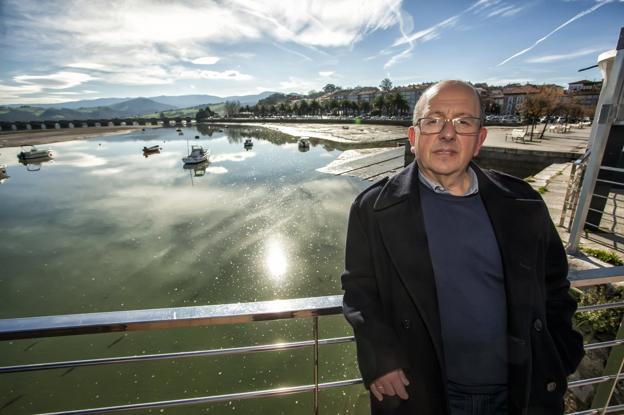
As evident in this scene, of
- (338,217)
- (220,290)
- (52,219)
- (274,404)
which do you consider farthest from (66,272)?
(338,217)

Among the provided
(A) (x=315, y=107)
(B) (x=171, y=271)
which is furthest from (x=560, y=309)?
(A) (x=315, y=107)

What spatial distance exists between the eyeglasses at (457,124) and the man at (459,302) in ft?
0.90

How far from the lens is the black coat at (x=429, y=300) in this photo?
1.11 m

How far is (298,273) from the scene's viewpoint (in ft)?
33.4

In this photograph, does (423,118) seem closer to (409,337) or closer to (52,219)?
(409,337)

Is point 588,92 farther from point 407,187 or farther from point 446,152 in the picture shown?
point 407,187

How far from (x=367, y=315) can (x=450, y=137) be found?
2.95ft

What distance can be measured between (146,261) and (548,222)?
42.2 feet

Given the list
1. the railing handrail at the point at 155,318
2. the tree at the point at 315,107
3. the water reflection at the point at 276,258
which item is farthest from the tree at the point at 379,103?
the railing handrail at the point at 155,318

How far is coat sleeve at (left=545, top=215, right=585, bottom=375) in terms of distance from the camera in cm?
121

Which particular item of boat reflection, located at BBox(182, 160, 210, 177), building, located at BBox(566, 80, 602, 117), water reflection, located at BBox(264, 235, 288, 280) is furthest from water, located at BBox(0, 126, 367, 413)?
building, located at BBox(566, 80, 602, 117)

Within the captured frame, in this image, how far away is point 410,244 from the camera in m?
1.16

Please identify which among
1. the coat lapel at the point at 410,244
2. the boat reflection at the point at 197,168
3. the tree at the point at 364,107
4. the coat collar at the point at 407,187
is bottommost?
the boat reflection at the point at 197,168

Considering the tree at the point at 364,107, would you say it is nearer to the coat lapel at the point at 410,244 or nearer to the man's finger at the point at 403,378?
the coat lapel at the point at 410,244
